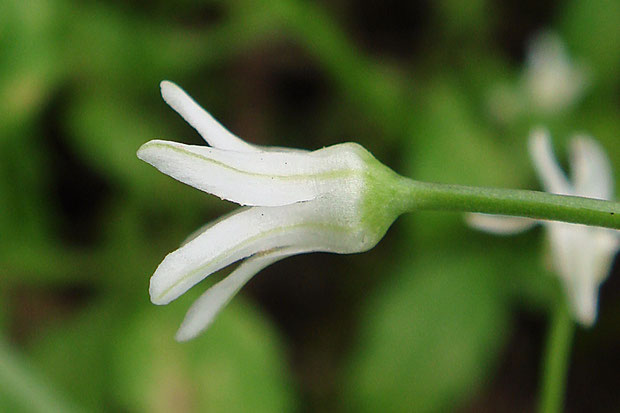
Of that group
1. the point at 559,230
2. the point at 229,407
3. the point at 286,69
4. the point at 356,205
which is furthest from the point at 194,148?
the point at 286,69

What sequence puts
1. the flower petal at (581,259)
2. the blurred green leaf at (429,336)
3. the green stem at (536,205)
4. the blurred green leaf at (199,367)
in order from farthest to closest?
the blurred green leaf at (429,336) → the blurred green leaf at (199,367) → the flower petal at (581,259) → the green stem at (536,205)

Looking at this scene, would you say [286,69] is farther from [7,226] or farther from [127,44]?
[7,226]

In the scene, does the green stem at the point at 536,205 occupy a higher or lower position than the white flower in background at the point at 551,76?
lower

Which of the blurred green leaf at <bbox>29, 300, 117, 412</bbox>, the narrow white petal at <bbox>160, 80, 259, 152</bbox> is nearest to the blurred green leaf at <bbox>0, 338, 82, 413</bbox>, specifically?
the blurred green leaf at <bbox>29, 300, 117, 412</bbox>

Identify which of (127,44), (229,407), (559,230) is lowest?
(229,407)

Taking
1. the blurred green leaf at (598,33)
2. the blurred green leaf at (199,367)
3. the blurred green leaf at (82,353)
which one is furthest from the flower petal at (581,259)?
the blurred green leaf at (598,33)

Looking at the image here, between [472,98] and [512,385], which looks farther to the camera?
[472,98]

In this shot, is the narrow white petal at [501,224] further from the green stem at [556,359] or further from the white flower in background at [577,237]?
the green stem at [556,359]
